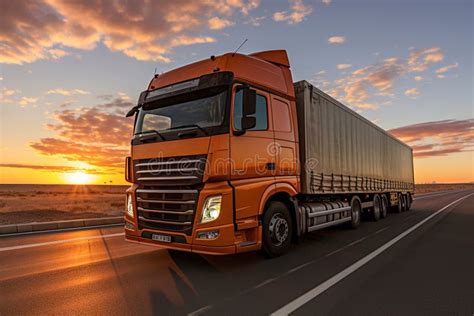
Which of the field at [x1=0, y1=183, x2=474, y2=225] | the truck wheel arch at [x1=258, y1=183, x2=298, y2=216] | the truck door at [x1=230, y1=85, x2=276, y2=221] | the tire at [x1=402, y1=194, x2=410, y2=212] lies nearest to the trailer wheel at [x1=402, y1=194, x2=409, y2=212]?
the tire at [x1=402, y1=194, x2=410, y2=212]

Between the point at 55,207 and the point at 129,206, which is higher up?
the point at 129,206

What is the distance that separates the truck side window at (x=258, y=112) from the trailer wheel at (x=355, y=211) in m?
5.74

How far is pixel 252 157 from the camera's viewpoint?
574 centimetres

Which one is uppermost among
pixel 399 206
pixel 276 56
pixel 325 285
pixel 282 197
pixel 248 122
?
pixel 276 56

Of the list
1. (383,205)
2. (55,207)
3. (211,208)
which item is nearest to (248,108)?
(211,208)

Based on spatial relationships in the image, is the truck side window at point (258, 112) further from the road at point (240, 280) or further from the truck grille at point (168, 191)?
the road at point (240, 280)

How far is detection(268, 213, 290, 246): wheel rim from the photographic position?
20.2 ft

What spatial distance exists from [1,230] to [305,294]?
365 inches

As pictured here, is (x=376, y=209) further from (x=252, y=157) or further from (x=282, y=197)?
(x=252, y=157)

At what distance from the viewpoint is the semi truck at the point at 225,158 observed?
17.3 ft

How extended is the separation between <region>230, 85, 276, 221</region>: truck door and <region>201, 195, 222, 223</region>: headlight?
0.32 metres

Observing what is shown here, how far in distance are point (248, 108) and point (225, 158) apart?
2.99 ft

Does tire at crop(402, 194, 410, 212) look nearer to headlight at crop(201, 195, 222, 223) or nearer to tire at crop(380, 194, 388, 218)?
tire at crop(380, 194, 388, 218)

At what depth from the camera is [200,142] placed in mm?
5320
